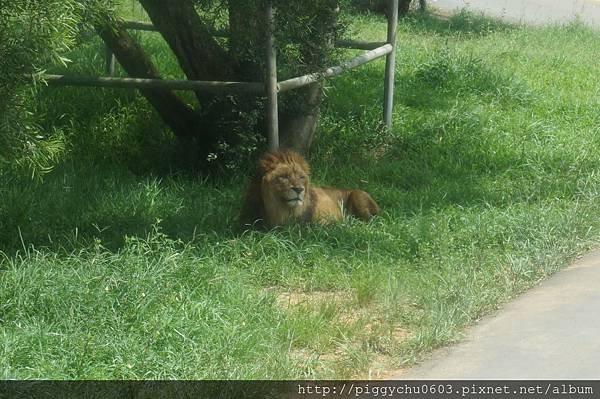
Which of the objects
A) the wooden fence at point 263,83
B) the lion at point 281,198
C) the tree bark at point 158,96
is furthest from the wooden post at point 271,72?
the tree bark at point 158,96

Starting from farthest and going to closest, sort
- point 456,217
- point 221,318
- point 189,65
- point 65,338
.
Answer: point 189,65, point 456,217, point 221,318, point 65,338

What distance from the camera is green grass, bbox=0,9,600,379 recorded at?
534cm

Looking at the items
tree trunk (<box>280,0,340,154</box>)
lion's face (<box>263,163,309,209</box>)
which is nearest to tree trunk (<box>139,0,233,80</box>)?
tree trunk (<box>280,0,340,154</box>)

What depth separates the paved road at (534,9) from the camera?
1919cm

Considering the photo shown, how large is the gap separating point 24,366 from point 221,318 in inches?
41.8

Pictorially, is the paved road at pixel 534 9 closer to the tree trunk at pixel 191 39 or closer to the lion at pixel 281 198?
the tree trunk at pixel 191 39

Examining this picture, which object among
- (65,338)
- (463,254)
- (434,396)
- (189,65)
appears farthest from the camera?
(189,65)

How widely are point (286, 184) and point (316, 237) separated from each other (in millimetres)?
562

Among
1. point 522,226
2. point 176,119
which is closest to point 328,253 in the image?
point 522,226

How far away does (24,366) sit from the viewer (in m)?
4.96

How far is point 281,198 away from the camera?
7.97 metres

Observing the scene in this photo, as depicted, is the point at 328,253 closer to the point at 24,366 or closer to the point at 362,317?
the point at 362,317

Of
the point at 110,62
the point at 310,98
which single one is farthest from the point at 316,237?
the point at 110,62

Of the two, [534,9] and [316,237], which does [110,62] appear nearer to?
[316,237]
